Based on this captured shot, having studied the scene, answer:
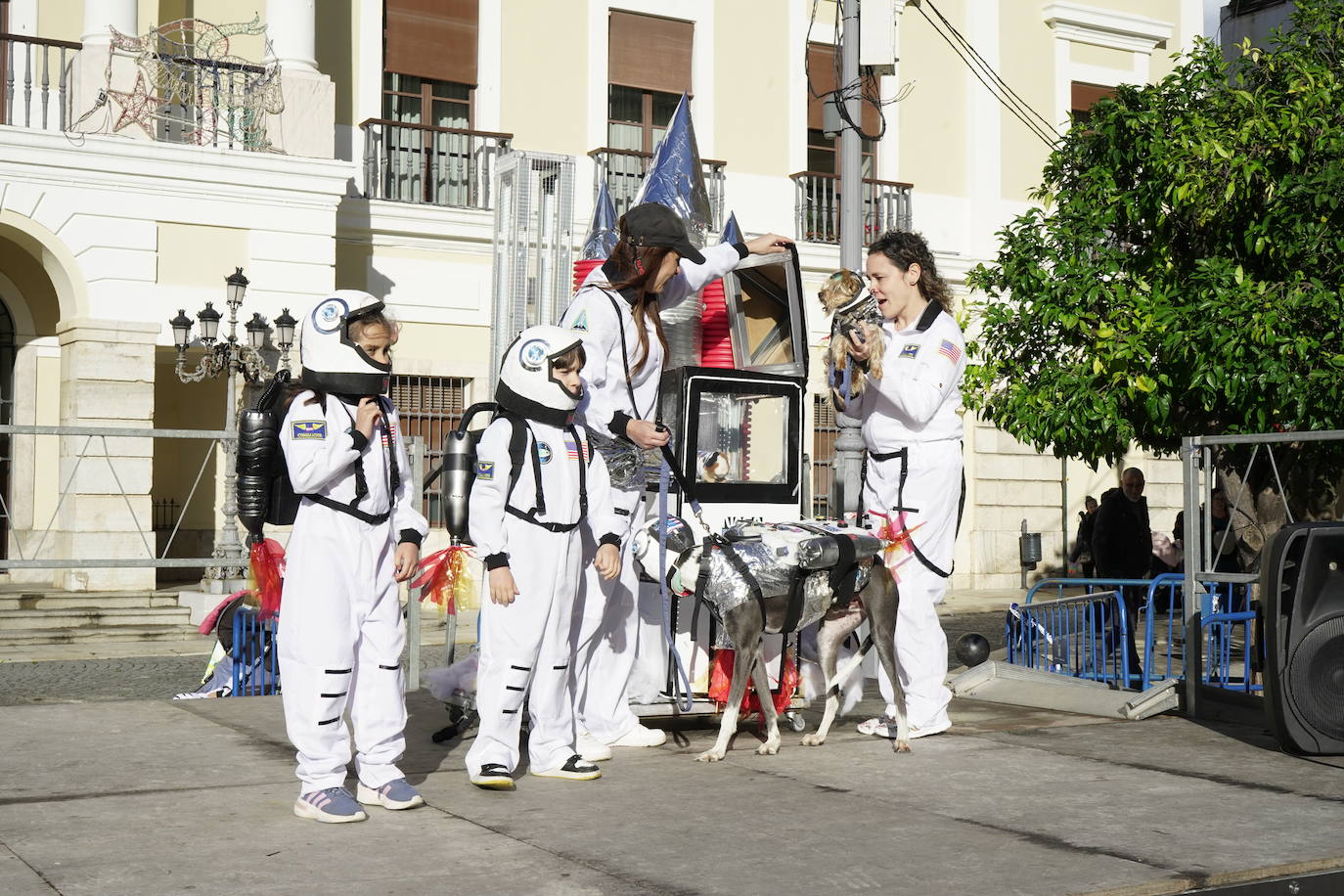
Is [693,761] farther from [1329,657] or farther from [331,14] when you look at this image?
[331,14]

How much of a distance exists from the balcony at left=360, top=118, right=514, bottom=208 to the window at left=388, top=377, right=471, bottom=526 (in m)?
2.21

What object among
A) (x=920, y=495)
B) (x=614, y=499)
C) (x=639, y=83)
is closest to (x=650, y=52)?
(x=639, y=83)

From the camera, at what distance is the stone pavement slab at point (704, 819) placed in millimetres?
4441

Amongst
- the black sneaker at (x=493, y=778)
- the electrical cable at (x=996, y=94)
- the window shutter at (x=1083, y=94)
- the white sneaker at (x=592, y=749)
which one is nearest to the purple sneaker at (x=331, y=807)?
the black sneaker at (x=493, y=778)

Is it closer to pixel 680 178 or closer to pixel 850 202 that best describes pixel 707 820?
pixel 680 178

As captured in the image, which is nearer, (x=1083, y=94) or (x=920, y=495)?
(x=920, y=495)

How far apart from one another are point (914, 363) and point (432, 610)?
11.4m

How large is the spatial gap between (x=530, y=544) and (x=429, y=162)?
14447 millimetres

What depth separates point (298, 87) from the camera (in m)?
17.5

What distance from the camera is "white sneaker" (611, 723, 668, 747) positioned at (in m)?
6.77

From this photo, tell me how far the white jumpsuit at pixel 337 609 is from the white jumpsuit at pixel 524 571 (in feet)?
1.33

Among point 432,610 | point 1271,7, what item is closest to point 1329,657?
point 432,610

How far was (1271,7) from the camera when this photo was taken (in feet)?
92.0

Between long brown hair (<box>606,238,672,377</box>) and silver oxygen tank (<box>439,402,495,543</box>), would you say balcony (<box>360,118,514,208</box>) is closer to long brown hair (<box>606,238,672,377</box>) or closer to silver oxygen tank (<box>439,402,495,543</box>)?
long brown hair (<box>606,238,672,377</box>)
